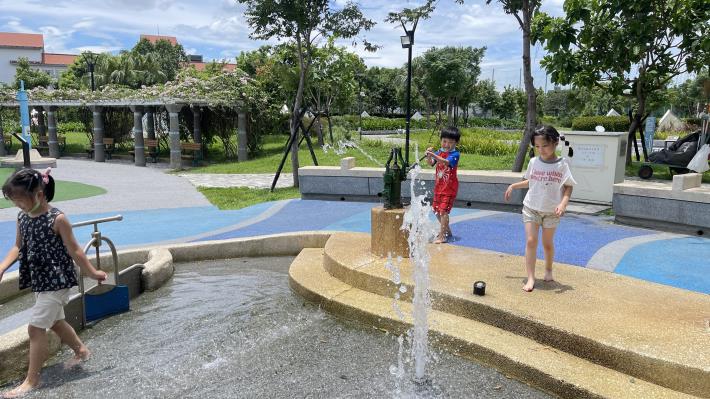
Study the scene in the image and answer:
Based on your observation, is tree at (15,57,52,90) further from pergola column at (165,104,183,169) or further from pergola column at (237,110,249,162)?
pergola column at (237,110,249,162)

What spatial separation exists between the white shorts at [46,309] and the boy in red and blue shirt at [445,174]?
389cm

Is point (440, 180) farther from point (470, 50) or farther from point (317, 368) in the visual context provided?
point (470, 50)

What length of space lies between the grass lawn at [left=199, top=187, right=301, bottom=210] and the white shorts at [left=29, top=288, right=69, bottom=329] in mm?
7369

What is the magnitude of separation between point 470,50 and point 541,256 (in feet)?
141

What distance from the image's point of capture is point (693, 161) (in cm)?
1134

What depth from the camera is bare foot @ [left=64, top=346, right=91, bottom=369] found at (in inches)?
162

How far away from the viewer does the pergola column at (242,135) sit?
21252 millimetres

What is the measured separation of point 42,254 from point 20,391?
37.1 inches

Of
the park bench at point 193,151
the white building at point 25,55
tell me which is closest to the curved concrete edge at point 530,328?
the park bench at point 193,151

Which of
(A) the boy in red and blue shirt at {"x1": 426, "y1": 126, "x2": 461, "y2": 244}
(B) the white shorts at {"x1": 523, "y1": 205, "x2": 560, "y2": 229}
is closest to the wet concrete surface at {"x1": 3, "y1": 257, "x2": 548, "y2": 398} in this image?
(B) the white shorts at {"x1": 523, "y1": 205, "x2": 560, "y2": 229}

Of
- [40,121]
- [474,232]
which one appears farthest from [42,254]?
[40,121]

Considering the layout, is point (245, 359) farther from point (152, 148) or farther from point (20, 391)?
point (152, 148)

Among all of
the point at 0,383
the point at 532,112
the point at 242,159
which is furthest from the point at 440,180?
the point at 242,159

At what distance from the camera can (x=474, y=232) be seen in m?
7.75
